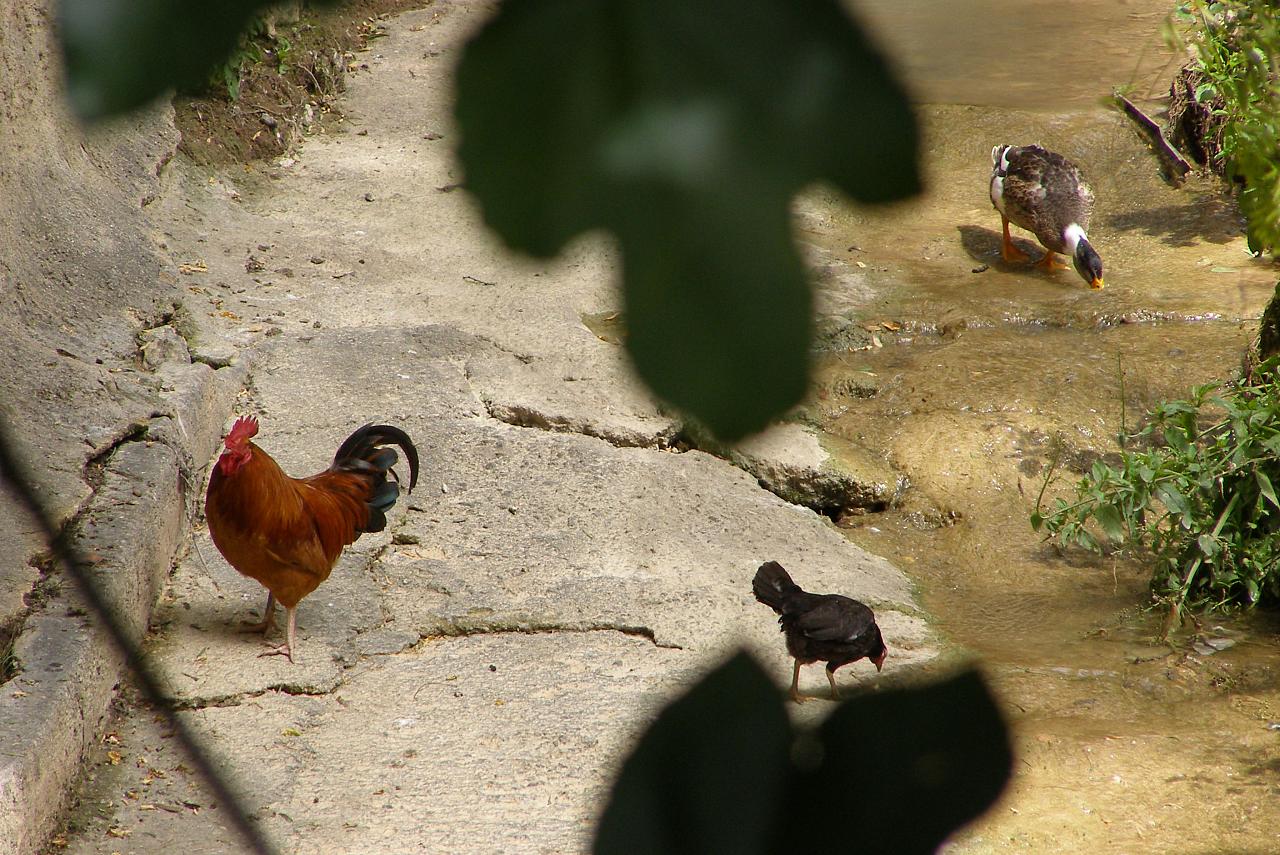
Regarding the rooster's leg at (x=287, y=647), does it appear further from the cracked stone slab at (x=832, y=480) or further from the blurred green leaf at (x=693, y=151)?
the blurred green leaf at (x=693, y=151)

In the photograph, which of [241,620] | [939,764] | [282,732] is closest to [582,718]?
[282,732]

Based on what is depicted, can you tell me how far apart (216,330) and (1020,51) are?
4.25m

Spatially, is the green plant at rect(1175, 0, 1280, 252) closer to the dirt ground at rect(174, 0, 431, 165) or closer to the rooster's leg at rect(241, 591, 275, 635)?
the dirt ground at rect(174, 0, 431, 165)

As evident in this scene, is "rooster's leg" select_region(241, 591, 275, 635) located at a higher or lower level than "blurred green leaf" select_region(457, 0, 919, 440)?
lower

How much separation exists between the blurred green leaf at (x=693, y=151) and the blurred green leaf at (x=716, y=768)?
→ 173 mm

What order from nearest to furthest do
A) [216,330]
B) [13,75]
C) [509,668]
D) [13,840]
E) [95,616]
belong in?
[13,75] < [13,840] < [95,616] < [509,668] < [216,330]

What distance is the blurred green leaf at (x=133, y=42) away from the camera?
1.22 ft

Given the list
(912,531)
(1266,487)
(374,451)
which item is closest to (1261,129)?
(1266,487)

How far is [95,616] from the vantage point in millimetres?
3035

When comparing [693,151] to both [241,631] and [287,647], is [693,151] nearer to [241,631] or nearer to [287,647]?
[287,647]

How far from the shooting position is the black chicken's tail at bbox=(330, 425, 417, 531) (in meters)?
3.71

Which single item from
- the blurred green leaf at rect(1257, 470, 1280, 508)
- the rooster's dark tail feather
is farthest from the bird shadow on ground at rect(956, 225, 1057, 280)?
the rooster's dark tail feather

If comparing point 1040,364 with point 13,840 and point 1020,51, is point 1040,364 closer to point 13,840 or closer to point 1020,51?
point 13,840

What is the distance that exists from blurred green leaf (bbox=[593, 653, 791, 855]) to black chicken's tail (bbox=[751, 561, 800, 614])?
9.97ft
